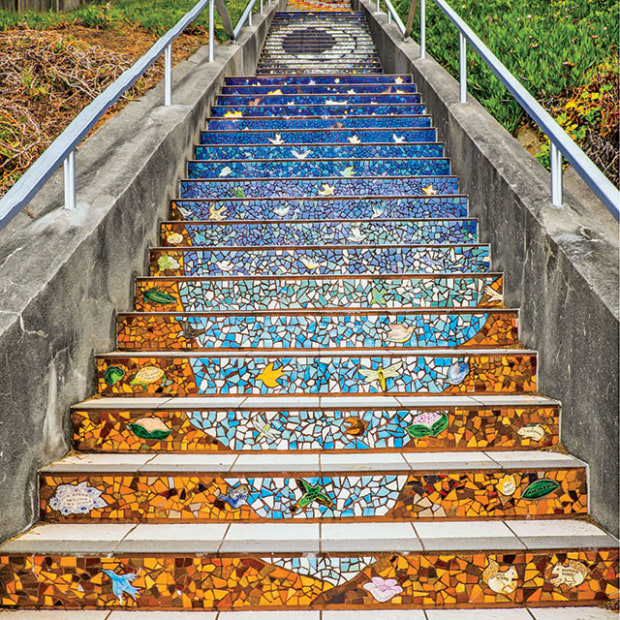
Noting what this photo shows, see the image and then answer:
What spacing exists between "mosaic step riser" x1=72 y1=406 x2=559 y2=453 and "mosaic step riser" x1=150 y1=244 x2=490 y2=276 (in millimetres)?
1088

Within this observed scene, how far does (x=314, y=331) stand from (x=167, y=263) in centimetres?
102

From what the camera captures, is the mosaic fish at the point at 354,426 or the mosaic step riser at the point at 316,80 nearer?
the mosaic fish at the point at 354,426

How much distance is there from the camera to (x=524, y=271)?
265 centimetres

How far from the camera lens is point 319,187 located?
12.3ft

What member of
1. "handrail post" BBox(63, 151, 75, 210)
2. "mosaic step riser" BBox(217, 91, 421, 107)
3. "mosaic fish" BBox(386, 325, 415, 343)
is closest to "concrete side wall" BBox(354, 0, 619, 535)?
"mosaic fish" BBox(386, 325, 415, 343)

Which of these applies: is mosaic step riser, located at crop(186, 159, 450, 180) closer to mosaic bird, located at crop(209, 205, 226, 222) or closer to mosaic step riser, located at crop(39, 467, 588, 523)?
mosaic bird, located at crop(209, 205, 226, 222)

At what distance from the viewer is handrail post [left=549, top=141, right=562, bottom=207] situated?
242cm

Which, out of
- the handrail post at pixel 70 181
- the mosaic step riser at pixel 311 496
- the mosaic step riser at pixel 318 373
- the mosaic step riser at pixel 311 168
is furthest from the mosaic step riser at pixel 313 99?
the mosaic step riser at pixel 311 496

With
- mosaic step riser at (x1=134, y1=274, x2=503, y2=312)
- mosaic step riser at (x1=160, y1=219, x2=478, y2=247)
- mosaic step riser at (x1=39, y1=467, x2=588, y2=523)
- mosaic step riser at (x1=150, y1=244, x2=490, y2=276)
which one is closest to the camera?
mosaic step riser at (x1=39, y1=467, x2=588, y2=523)

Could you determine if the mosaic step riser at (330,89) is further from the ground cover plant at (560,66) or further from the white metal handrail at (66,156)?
the white metal handrail at (66,156)

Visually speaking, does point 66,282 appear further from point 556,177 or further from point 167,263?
point 556,177

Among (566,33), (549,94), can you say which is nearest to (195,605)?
(549,94)

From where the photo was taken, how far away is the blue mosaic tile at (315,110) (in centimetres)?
480

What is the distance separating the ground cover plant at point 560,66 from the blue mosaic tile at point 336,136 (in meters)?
0.55
